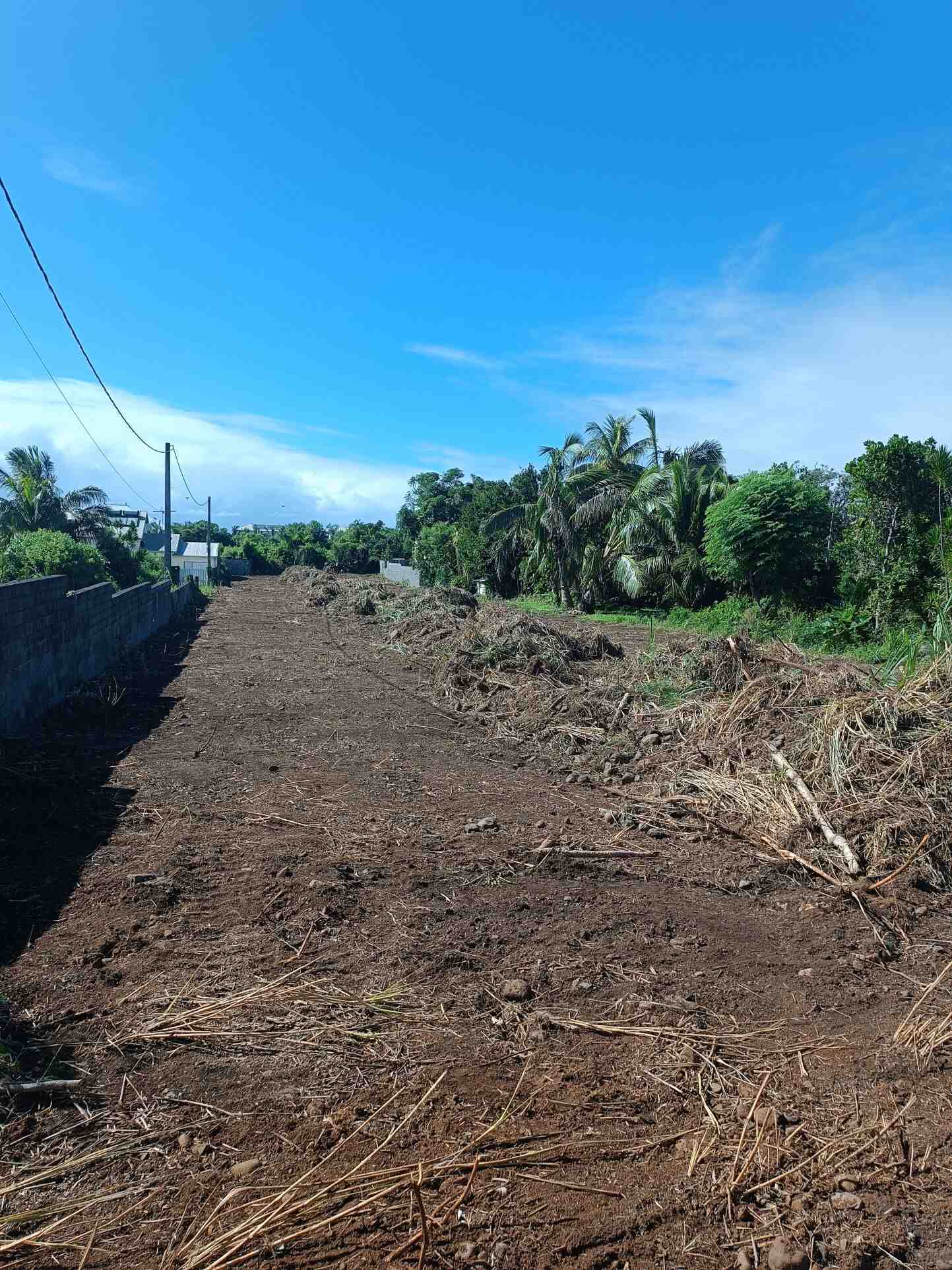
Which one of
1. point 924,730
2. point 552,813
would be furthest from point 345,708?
point 924,730

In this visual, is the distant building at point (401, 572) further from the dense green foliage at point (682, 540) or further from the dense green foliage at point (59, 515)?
the dense green foliage at point (59, 515)

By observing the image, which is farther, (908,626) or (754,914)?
(908,626)

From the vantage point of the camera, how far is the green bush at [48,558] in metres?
17.3

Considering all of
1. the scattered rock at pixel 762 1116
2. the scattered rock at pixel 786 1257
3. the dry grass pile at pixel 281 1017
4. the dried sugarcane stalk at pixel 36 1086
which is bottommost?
the dry grass pile at pixel 281 1017

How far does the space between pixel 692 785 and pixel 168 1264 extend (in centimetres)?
559

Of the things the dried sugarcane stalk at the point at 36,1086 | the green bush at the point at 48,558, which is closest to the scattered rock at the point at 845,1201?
the dried sugarcane stalk at the point at 36,1086

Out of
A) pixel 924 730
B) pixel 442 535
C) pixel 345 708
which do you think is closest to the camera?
pixel 924 730

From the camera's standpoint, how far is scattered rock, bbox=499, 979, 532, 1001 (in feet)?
12.7

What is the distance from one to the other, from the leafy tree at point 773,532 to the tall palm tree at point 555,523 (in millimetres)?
6168

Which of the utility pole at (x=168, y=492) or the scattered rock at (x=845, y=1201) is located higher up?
the utility pole at (x=168, y=492)

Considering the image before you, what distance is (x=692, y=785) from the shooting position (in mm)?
7164

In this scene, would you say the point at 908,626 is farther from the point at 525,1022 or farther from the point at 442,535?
the point at 442,535

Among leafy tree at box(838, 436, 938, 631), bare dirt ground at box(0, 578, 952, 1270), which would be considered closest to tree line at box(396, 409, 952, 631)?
leafy tree at box(838, 436, 938, 631)

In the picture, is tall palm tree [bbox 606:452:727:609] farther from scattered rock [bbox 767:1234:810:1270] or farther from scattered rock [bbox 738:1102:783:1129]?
scattered rock [bbox 767:1234:810:1270]
